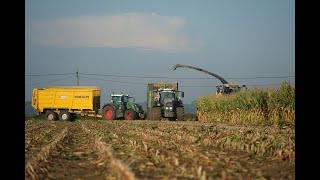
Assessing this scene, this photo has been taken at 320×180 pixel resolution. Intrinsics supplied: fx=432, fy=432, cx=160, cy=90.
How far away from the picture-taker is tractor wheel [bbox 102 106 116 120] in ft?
118

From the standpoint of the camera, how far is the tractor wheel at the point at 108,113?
35938mm

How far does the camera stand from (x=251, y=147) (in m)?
10.2

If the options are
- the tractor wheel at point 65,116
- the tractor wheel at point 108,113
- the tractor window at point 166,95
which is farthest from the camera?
the tractor wheel at point 108,113

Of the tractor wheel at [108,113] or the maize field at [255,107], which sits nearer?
the maize field at [255,107]

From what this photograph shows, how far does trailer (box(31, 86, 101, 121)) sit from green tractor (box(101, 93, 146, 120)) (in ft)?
4.29

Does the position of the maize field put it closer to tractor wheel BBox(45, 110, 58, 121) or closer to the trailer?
the trailer

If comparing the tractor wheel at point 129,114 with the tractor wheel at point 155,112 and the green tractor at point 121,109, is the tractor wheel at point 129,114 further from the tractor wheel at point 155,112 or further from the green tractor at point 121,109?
the tractor wheel at point 155,112

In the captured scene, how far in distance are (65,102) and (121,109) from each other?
475cm

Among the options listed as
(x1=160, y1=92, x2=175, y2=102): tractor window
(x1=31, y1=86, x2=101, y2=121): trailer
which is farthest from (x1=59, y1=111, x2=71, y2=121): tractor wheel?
(x1=160, y1=92, x2=175, y2=102): tractor window

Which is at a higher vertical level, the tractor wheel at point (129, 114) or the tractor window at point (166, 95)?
the tractor window at point (166, 95)

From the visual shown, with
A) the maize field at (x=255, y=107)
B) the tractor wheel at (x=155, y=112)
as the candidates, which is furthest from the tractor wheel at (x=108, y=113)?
the maize field at (x=255, y=107)

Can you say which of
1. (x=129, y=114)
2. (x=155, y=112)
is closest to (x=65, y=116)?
(x=129, y=114)

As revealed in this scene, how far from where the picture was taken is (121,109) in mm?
36188
